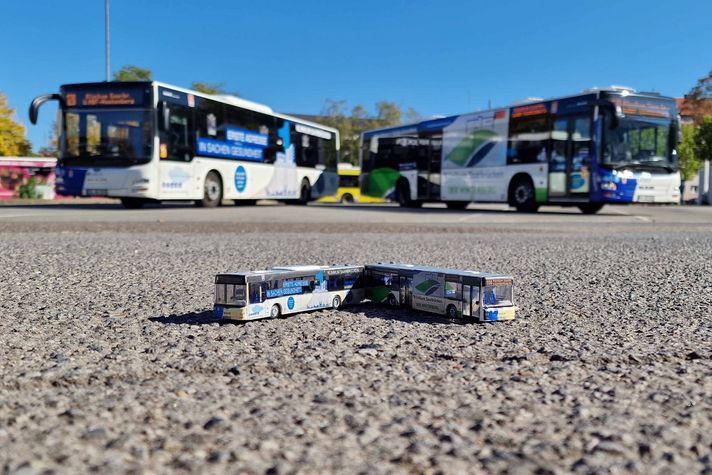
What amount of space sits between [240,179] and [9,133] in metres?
26.3

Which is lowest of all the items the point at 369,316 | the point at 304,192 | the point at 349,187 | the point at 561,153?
the point at 369,316

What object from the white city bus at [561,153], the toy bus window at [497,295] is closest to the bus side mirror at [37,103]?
the white city bus at [561,153]

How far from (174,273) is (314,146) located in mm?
19721

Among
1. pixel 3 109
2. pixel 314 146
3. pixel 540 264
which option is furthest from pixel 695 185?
pixel 540 264

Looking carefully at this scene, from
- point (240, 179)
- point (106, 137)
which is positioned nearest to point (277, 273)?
point (106, 137)

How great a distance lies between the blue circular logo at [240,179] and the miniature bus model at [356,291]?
633 inches

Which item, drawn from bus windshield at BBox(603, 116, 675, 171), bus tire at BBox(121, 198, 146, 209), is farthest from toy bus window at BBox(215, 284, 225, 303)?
bus tire at BBox(121, 198, 146, 209)

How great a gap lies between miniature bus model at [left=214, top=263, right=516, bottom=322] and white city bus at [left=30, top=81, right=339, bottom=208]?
1306 cm

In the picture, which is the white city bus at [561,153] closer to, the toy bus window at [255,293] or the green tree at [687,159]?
the toy bus window at [255,293]

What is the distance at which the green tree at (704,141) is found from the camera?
4178 cm

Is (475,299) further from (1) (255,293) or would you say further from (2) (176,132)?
(2) (176,132)

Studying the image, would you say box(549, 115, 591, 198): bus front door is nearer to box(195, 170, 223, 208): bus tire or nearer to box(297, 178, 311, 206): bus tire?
box(195, 170, 223, 208): bus tire

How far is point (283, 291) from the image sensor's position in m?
2.57

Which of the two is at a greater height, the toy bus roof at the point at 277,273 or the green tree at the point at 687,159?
the green tree at the point at 687,159
